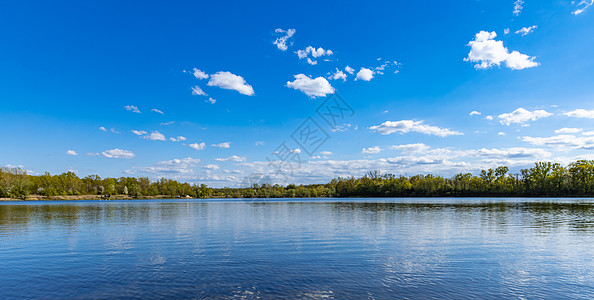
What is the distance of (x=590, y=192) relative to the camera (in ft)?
566

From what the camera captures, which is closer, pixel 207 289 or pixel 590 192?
pixel 207 289

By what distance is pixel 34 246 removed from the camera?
90.8ft

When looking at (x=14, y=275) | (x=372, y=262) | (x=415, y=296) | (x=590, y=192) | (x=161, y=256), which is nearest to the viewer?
(x=415, y=296)

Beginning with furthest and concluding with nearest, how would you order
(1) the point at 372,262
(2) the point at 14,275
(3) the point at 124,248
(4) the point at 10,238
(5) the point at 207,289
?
(4) the point at 10,238 < (3) the point at 124,248 < (1) the point at 372,262 < (2) the point at 14,275 < (5) the point at 207,289

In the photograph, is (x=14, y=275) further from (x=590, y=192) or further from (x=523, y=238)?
(x=590, y=192)

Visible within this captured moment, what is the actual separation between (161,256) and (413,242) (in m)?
20.3

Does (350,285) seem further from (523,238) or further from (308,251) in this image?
(523,238)

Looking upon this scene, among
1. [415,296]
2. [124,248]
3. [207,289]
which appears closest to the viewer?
[415,296]

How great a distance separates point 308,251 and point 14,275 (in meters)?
17.6

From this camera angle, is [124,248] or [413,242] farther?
[413,242]

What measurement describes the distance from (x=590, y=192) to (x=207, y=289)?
730 feet

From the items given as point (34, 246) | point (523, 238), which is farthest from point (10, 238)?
point (523, 238)

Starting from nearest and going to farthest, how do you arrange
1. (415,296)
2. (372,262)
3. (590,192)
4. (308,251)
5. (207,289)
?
1. (415,296)
2. (207,289)
3. (372,262)
4. (308,251)
5. (590,192)

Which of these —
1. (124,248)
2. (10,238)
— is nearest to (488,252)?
(124,248)
